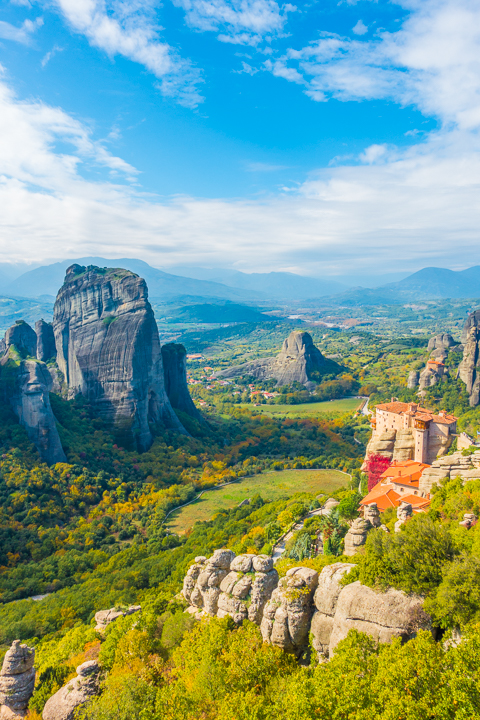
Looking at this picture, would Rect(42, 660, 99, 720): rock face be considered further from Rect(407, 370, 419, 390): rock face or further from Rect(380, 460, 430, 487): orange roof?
Rect(407, 370, 419, 390): rock face

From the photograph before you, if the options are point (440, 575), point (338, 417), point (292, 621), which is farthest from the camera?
point (338, 417)

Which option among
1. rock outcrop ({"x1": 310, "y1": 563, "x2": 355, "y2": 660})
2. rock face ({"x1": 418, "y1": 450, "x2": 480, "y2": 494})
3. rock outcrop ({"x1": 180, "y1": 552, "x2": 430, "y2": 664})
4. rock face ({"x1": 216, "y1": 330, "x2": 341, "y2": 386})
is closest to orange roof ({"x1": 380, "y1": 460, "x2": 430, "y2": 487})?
rock face ({"x1": 418, "y1": 450, "x2": 480, "y2": 494})

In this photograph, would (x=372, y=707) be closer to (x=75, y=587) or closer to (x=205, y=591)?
(x=205, y=591)

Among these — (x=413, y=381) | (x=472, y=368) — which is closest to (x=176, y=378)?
(x=413, y=381)

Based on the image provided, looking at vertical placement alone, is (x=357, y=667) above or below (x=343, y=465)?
above

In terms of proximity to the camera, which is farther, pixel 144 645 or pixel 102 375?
pixel 102 375

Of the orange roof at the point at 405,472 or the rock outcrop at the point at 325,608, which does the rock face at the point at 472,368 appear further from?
the rock outcrop at the point at 325,608

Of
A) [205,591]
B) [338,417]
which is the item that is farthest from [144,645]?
[338,417]
